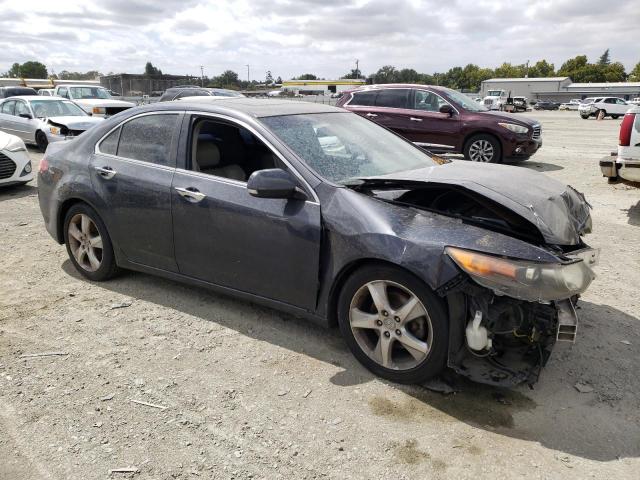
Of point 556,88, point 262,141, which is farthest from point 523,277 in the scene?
point 556,88

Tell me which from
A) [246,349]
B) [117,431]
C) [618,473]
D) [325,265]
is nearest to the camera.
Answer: [618,473]

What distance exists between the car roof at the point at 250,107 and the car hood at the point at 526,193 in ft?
3.40

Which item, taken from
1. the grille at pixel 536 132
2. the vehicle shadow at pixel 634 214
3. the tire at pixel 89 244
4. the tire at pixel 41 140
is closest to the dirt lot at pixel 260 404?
the tire at pixel 89 244

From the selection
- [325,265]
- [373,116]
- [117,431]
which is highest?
[373,116]

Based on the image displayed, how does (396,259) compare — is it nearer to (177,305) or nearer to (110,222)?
(177,305)

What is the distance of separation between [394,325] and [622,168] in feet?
18.7

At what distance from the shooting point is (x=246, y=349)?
367 cm

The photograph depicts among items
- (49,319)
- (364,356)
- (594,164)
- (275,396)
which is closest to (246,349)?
(275,396)

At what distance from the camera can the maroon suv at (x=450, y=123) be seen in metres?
11.3

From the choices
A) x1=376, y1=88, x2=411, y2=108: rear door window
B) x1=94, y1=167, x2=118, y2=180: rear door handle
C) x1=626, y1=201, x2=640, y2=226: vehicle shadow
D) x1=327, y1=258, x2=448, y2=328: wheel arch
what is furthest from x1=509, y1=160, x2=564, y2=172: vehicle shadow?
x1=94, y1=167, x2=118, y2=180: rear door handle

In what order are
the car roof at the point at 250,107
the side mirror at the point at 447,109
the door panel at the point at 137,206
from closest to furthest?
the car roof at the point at 250,107 < the door panel at the point at 137,206 < the side mirror at the point at 447,109

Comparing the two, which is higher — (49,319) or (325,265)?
(325,265)

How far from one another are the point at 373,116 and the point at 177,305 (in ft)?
29.1

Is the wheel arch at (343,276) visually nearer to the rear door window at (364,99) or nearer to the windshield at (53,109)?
the rear door window at (364,99)
